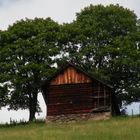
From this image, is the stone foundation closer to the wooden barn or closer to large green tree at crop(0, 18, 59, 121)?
the wooden barn

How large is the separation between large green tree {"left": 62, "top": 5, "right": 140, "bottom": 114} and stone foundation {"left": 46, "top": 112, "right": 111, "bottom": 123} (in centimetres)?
918

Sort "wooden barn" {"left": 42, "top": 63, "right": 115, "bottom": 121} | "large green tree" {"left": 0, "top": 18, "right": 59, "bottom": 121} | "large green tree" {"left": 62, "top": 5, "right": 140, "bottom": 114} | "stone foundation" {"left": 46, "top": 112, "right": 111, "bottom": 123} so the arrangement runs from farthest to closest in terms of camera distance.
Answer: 1. "large green tree" {"left": 62, "top": 5, "right": 140, "bottom": 114}
2. "large green tree" {"left": 0, "top": 18, "right": 59, "bottom": 121}
3. "wooden barn" {"left": 42, "top": 63, "right": 115, "bottom": 121}
4. "stone foundation" {"left": 46, "top": 112, "right": 111, "bottom": 123}

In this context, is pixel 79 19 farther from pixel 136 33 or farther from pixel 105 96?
pixel 105 96

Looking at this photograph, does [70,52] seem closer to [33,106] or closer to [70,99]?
[33,106]

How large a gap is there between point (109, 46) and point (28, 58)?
8.86 metres

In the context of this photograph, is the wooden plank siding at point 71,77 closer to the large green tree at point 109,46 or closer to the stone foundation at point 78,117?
the stone foundation at point 78,117

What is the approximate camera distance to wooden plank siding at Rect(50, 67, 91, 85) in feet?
181

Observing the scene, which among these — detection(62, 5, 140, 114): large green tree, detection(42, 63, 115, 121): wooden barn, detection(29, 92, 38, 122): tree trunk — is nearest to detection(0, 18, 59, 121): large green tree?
detection(29, 92, 38, 122): tree trunk

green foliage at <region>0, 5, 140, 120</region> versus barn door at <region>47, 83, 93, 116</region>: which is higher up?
green foliage at <region>0, 5, 140, 120</region>

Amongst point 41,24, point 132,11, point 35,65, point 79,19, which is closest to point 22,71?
point 35,65

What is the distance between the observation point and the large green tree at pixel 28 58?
203 feet

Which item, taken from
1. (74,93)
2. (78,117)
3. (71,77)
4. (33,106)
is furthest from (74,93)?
(33,106)

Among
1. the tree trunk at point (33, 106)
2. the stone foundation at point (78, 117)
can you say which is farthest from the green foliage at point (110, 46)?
the stone foundation at point (78, 117)

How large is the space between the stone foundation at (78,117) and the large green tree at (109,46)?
9.18 m
